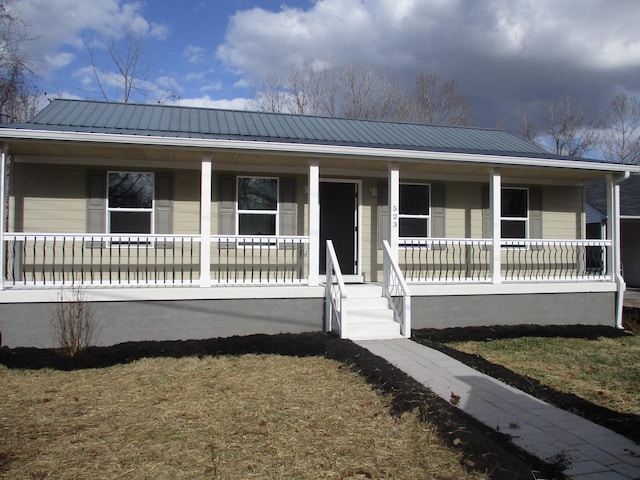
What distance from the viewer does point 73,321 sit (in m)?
7.73

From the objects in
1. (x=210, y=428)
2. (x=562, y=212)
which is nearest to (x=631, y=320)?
(x=562, y=212)

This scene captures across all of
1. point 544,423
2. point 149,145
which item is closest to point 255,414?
point 544,423

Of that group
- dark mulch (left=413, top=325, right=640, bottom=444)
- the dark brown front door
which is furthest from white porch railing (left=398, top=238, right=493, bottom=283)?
dark mulch (left=413, top=325, right=640, bottom=444)

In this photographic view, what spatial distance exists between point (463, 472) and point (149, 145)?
21.1ft

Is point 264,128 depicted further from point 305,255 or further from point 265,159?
point 305,255

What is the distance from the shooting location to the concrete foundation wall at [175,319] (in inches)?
307

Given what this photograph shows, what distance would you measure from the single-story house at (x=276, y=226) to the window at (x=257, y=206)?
0.03m

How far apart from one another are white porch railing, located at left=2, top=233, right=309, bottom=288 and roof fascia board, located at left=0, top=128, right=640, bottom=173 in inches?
55.8

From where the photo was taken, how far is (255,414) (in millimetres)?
4945

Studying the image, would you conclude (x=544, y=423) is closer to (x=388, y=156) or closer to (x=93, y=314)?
(x=388, y=156)

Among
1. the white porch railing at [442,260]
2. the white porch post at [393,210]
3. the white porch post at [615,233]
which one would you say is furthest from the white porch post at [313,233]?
the white porch post at [615,233]

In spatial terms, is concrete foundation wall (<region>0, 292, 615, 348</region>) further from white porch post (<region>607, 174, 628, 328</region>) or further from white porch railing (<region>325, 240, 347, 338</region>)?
white porch post (<region>607, 174, 628, 328</region>)

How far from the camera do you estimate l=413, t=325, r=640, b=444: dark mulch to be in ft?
15.2

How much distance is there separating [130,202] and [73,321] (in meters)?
2.55
